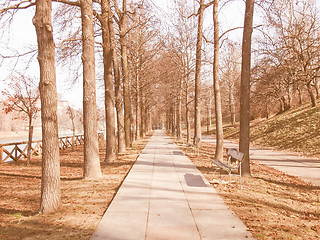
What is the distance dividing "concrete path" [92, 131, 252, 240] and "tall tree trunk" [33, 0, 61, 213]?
1.25 m

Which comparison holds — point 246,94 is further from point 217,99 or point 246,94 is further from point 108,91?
point 108,91

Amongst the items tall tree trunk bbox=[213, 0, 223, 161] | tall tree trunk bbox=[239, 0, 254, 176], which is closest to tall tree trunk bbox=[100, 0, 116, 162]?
tall tree trunk bbox=[213, 0, 223, 161]

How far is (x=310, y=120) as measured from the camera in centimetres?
2008

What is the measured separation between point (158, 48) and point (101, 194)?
1727 centimetres

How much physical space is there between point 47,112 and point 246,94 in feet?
19.9

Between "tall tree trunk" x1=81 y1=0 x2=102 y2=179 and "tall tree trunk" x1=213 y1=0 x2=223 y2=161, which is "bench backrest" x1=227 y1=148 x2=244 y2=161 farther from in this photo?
"tall tree trunk" x1=81 y1=0 x2=102 y2=179

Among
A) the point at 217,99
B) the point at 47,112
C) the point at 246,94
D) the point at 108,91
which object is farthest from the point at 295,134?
the point at 47,112

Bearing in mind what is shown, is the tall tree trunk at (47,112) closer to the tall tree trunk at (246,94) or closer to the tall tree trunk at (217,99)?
the tall tree trunk at (246,94)

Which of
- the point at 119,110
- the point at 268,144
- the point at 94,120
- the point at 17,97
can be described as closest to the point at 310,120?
the point at 268,144

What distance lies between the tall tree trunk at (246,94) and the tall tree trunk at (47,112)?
5.74 metres

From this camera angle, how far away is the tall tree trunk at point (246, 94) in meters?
8.52

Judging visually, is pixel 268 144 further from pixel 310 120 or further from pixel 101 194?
pixel 101 194

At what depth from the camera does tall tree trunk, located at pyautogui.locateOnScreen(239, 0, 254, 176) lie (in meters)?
8.52

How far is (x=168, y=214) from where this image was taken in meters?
5.00
